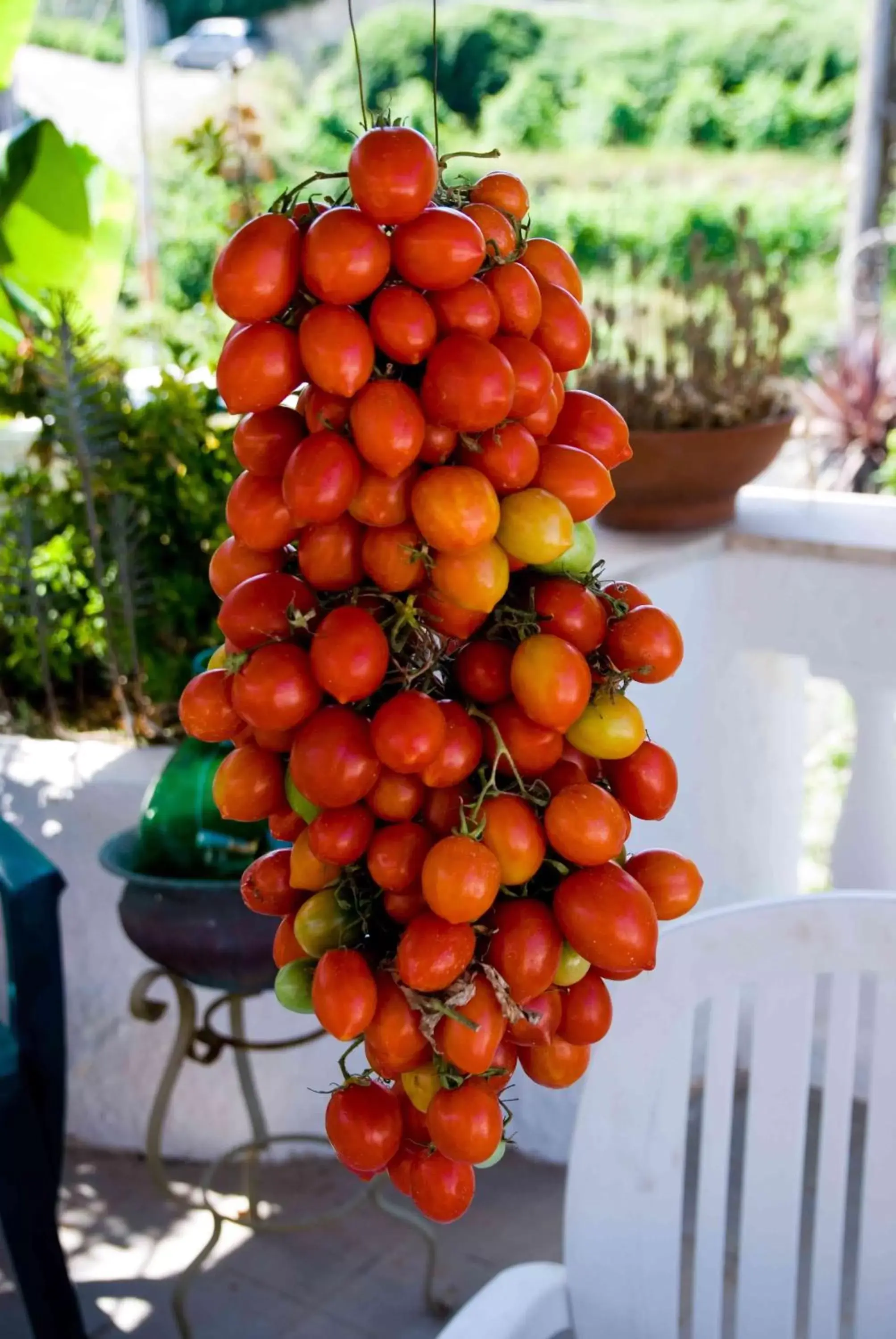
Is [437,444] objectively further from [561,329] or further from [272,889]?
[272,889]

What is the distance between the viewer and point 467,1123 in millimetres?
630

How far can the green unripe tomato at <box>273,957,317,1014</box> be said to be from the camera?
2.33 ft

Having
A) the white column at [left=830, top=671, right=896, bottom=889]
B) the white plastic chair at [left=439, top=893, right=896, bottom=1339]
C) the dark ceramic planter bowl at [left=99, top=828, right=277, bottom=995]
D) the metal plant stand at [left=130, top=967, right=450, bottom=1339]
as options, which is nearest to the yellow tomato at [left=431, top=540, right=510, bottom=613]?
the white plastic chair at [left=439, top=893, right=896, bottom=1339]

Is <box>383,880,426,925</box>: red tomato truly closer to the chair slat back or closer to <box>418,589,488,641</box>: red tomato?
<box>418,589,488,641</box>: red tomato

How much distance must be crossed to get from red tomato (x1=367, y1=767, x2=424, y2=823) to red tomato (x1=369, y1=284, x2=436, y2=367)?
200mm

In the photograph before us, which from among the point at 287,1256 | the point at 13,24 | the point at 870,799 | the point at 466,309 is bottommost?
the point at 287,1256

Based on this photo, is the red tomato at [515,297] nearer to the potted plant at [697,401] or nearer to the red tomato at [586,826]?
the red tomato at [586,826]

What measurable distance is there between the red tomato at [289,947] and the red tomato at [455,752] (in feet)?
0.41

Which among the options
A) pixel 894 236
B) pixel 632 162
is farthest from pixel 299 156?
pixel 894 236

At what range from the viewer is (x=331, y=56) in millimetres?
18500

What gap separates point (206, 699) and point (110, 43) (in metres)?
20.2

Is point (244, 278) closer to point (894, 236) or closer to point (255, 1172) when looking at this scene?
point (255, 1172)

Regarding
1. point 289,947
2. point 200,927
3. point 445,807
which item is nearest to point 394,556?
point 445,807

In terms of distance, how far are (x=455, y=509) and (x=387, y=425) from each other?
0.16 ft
